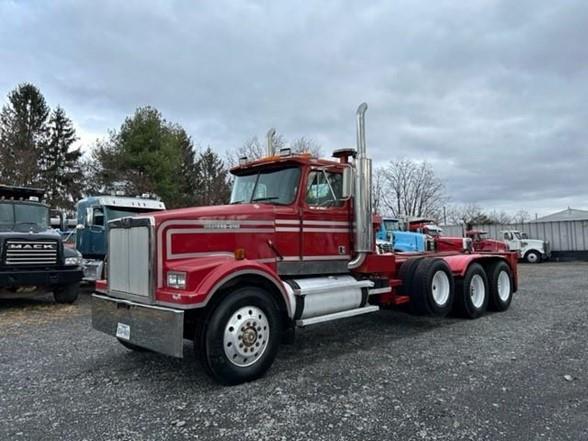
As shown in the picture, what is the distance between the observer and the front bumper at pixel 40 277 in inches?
356

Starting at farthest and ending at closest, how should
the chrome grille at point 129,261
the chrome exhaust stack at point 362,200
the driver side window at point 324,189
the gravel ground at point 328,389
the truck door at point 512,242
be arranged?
the truck door at point 512,242 < the chrome exhaust stack at point 362,200 < the driver side window at point 324,189 < the chrome grille at point 129,261 < the gravel ground at point 328,389

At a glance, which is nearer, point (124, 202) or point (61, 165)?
point (124, 202)

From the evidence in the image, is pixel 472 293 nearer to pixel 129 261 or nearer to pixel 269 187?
pixel 269 187

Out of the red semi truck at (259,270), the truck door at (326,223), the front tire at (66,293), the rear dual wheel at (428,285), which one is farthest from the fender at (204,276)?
the front tire at (66,293)

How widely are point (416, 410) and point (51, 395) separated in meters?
3.50

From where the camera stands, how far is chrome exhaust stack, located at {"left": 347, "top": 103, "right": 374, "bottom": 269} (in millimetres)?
6336

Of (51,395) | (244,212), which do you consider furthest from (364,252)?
(51,395)

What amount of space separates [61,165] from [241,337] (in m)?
37.2

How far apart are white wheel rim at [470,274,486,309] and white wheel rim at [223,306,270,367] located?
4989mm

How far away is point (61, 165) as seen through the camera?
36.7 m

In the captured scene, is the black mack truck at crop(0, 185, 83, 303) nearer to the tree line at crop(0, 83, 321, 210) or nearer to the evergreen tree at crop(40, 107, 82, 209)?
the tree line at crop(0, 83, 321, 210)

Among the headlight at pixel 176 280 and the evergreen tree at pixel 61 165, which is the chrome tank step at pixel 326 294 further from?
the evergreen tree at pixel 61 165

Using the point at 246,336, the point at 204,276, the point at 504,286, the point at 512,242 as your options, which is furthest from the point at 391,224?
the point at 512,242

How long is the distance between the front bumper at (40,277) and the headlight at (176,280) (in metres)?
6.17
